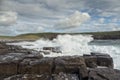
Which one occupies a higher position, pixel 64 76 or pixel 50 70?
pixel 50 70

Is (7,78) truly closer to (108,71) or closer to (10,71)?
(10,71)

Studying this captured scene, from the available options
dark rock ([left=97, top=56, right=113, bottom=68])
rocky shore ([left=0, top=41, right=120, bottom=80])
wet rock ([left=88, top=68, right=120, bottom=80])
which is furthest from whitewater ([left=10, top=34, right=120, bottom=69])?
wet rock ([left=88, top=68, right=120, bottom=80])

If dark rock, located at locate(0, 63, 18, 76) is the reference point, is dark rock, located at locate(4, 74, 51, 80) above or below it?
below

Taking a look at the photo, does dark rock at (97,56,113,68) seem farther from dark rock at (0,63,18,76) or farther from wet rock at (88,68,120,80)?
dark rock at (0,63,18,76)

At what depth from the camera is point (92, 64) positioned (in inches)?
323

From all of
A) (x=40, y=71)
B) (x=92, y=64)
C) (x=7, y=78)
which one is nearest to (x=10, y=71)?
(x=7, y=78)

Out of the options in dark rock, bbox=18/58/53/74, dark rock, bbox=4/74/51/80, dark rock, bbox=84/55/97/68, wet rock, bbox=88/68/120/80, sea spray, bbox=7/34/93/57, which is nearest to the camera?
wet rock, bbox=88/68/120/80

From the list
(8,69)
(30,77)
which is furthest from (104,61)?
(8,69)

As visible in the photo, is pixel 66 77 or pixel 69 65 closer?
pixel 66 77

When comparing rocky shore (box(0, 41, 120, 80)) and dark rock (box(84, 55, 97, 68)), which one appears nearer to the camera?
rocky shore (box(0, 41, 120, 80))

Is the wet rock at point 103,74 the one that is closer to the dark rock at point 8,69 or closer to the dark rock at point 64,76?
the dark rock at point 64,76

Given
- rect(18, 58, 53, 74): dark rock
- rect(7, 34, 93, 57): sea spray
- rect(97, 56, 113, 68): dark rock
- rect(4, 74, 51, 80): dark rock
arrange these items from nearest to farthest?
rect(4, 74, 51, 80): dark rock → rect(18, 58, 53, 74): dark rock → rect(97, 56, 113, 68): dark rock → rect(7, 34, 93, 57): sea spray

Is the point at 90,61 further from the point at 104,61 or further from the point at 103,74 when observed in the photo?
the point at 103,74

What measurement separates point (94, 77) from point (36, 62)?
7.17ft
